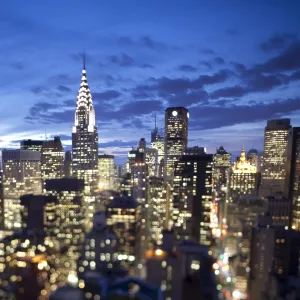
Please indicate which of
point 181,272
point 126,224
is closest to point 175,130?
point 126,224

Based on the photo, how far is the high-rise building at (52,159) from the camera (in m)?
56.6

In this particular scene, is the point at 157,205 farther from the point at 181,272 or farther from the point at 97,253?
the point at 181,272

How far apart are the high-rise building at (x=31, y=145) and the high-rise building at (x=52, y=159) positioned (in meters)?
1.26

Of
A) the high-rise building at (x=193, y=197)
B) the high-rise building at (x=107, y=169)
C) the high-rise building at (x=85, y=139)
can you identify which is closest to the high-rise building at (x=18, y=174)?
the high-rise building at (x=85, y=139)

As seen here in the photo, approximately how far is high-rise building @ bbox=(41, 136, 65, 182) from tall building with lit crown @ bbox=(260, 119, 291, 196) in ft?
128

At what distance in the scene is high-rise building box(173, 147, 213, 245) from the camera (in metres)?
29.6

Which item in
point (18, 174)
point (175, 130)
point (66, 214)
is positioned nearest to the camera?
point (66, 214)

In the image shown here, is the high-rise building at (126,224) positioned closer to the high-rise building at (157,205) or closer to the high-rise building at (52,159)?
the high-rise building at (157,205)

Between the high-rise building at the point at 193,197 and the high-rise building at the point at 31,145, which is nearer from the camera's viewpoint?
the high-rise building at the point at 193,197

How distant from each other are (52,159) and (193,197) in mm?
34386

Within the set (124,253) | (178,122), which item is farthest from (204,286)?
(178,122)

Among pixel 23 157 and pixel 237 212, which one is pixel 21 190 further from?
pixel 237 212

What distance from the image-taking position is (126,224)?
64.6 feet

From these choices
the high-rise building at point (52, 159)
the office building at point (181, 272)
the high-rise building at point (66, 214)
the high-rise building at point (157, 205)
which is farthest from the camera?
the high-rise building at point (52, 159)
